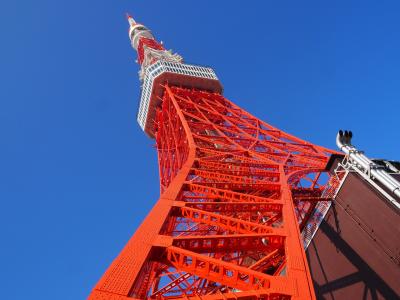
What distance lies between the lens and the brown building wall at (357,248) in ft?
30.2

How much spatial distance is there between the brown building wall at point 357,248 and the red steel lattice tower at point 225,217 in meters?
0.85

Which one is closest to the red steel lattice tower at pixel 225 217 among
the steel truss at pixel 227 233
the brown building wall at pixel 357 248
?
the steel truss at pixel 227 233

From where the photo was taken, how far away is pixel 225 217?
661 cm

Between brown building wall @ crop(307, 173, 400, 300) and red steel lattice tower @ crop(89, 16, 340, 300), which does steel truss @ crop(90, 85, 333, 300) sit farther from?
brown building wall @ crop(307, 173, 400, 300)

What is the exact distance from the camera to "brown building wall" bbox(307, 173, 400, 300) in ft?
30.2

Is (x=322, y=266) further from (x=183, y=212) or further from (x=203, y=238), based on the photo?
(x=203, y=238)

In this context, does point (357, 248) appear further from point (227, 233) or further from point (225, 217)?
point (225, 217)

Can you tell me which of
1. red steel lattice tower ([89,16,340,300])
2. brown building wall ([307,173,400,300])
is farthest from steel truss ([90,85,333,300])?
brown building wall ([307,173,400,300])

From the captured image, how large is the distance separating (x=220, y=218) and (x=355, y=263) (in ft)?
17.5

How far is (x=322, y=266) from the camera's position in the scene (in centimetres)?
1132

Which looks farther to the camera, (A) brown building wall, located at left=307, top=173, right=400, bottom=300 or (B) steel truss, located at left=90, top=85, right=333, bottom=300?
(A) brown building wall, located at left=307, top=173, right=400, bottom=300

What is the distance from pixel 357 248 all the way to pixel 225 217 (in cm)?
532

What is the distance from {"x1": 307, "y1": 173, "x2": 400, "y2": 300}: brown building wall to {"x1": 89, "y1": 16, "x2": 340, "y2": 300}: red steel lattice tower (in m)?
0.85

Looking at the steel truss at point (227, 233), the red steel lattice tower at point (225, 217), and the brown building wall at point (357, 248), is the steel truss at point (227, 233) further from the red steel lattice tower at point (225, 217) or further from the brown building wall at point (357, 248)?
the brown building wall at point (357, 248)
